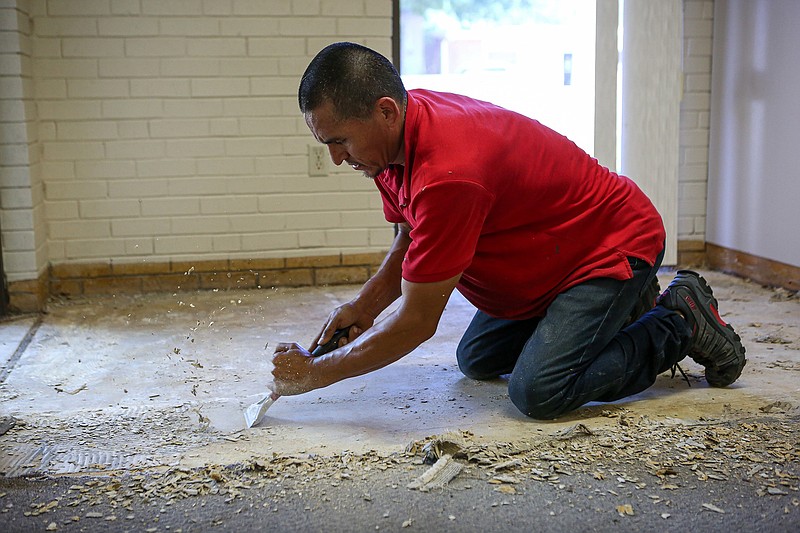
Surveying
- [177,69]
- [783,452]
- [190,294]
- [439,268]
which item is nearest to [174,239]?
[190,294]

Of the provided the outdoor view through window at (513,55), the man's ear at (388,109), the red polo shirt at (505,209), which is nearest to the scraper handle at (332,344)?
the red polo shirt at (505,209)

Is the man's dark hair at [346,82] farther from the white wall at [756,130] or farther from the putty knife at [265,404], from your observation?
the white wall at [756,130]

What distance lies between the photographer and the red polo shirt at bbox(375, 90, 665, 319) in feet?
7.01

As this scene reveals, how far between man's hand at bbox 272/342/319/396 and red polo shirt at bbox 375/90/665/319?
0.38 meters

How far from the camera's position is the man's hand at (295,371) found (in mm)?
2303

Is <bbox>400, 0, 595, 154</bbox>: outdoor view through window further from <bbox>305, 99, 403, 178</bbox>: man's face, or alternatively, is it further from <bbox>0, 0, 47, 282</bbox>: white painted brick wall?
<bbox>305, 99, 403, 178</bbox>: man's face

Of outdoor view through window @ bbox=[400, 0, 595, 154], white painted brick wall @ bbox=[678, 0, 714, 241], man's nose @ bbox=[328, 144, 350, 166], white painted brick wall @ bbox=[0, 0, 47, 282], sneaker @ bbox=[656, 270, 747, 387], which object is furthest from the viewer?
white painted brick wall @ bbox=[678, 0, 714, 241]

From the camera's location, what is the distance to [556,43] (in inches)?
191

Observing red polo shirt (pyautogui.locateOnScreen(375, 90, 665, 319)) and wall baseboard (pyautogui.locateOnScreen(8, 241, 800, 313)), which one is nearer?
red polo shirt (pyautogui.locateOnScreen(375, 90, 665, 319))

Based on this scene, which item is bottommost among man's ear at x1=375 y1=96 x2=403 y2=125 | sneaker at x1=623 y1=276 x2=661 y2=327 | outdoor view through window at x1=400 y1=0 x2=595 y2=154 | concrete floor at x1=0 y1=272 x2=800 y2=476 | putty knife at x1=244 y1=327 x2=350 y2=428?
concrete floor at x1=0 y1=272 x2=800 y2=476

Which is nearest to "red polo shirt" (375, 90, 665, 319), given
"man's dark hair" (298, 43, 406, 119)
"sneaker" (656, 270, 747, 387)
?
"man's dark hair" (298, 43, 406, 119)

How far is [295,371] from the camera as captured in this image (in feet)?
7.56

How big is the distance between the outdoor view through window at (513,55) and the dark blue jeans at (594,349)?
7.93 feet

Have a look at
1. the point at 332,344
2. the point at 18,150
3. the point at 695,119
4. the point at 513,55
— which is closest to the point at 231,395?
the point at 332,344
